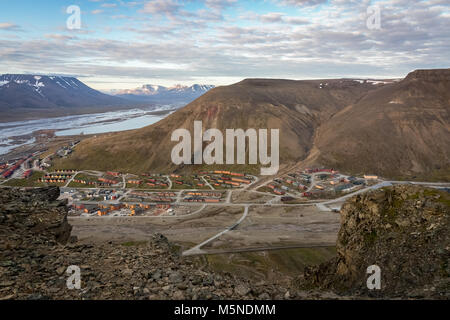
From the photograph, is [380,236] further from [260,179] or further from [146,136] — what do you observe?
[146,136]

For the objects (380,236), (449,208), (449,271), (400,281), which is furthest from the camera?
(380,236)

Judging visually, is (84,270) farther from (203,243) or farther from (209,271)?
(203,243)

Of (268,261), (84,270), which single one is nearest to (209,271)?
(84,270)

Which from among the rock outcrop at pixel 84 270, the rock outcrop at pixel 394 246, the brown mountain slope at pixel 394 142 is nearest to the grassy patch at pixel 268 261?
the rock outcrop at pixel 394 246

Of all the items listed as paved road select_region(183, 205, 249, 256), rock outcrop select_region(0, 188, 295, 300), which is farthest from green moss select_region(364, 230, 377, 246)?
paved road select_region(183, 205, 249, 256)
